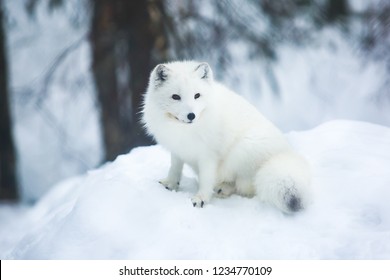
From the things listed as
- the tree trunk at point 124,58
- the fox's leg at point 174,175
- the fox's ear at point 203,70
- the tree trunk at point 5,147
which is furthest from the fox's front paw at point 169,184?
the tree trunk at point 5,147

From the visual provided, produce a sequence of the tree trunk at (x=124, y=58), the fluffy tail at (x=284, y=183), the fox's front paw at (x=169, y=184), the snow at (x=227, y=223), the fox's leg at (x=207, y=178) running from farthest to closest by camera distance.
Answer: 1. the tree trunk at (x=124, y=58)
2. the fox's front paw at (x=169, y=184)
3. the fox's leg at (x=207, y=178)
4. the fluffy tail at (x=284, y=183)
5. the snow at (x=227, y=223)

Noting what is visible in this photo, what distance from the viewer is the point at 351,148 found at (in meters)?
3.58

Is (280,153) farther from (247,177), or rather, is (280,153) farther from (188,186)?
(188,186)

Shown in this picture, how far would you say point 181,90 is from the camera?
3.05 m

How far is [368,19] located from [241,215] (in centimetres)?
426

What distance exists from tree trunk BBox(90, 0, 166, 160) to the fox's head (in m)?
3.06

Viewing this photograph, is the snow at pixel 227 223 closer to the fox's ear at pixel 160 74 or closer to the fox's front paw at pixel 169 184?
the fox's front paw at pixel 169 184

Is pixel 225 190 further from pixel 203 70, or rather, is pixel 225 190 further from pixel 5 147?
pixel 5 147

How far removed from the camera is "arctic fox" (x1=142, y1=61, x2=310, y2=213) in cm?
306

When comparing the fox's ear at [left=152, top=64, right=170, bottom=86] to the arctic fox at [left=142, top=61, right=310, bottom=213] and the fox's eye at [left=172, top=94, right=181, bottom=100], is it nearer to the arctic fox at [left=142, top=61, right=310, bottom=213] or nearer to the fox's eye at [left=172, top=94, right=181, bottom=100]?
the arctic fox at [left=142, top=61, right=310, bottom=213]

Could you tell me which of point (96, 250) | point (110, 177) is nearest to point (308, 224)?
point (96, 250)

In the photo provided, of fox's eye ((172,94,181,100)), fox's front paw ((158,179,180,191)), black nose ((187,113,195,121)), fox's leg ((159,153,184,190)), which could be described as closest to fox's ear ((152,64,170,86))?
fox's eye ((172,94,181,100))

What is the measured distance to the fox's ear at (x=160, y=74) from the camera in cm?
316

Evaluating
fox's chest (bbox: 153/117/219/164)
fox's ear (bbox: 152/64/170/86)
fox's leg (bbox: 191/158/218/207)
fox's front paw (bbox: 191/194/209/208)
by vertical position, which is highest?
fox's ear (bbox: 152/64/170/86)
